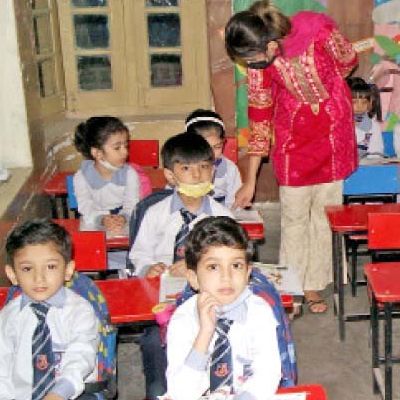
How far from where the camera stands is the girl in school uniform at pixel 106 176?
441cm

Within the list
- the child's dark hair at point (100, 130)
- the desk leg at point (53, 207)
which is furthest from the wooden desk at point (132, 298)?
the desk leg at point (53, 207)

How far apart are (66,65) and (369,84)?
2.46m

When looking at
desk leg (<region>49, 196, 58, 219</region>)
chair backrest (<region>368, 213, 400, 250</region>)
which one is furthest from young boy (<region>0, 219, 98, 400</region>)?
desk leg (<region>49, 196, 58, 219</region>)

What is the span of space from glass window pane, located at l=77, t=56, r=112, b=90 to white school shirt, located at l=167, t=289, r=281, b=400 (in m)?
3.89

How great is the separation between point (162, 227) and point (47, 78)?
270cm

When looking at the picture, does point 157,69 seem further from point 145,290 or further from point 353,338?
point 145,290

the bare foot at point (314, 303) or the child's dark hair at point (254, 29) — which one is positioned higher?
the child's dark hair at point (254, 29)

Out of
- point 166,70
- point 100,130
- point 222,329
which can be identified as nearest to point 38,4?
point 166,70

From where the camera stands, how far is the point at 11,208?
3898mm

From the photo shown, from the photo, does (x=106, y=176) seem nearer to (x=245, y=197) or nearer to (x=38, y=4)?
(x=245, y=197)

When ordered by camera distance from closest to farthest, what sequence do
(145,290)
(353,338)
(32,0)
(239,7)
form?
(145,290), (353,338), (32,0), (239,7)

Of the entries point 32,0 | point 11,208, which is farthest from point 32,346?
point 32,0

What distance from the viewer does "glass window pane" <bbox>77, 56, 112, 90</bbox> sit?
589 cm

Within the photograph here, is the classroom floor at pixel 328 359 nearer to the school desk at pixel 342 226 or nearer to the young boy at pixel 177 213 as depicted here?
the school desk at pixel 342 226
